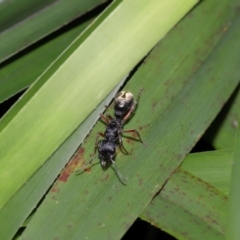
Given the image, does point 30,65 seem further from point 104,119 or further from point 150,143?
point 150,143

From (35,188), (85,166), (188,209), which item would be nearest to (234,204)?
(188,209)

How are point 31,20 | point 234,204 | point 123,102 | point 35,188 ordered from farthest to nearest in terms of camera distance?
point 31,20, point 123,102, point 35,188, point 234,204

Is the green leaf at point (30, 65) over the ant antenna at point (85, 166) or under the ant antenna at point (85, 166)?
over

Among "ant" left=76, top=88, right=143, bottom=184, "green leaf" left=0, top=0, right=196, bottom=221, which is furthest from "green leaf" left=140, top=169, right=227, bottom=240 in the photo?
"green leaf" left=0, top=0, right=196, bottom=221

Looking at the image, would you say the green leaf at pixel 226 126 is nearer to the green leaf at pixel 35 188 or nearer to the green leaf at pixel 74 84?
the green leaf at pixel 74 84

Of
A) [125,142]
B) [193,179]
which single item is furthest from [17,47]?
[193,179]

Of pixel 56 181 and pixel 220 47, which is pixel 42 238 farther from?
pixel 220 47

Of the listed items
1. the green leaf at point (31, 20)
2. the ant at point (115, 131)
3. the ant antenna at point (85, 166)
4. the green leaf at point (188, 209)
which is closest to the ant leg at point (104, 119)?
the ant at point (115, 131)
